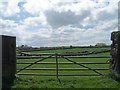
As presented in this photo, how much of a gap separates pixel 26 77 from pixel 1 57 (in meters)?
2.07

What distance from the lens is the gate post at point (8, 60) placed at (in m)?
12.1

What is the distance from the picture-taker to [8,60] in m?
12.5

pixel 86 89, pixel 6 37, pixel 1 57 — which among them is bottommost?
pixel 86 89

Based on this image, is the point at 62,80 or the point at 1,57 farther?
the point at 62,80

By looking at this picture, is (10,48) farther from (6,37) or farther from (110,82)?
(110,82)

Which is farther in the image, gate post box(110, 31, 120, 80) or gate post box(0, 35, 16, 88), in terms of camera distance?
gate post box(110, 31, 120, 80)

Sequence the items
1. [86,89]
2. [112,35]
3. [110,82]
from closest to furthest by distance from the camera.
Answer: [86,89] < [110,82] < [112,35]

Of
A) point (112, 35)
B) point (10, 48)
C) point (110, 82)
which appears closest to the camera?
point (110, 82)

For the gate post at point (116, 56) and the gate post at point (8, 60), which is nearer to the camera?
the gate post at point (8, 60)

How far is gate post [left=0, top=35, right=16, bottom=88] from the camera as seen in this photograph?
1205 centimetres

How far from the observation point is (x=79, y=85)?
11453mm

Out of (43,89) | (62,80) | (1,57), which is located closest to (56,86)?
(43,89)

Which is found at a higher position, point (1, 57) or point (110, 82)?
point (1, 57)

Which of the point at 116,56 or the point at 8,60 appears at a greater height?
the point at 116,56
